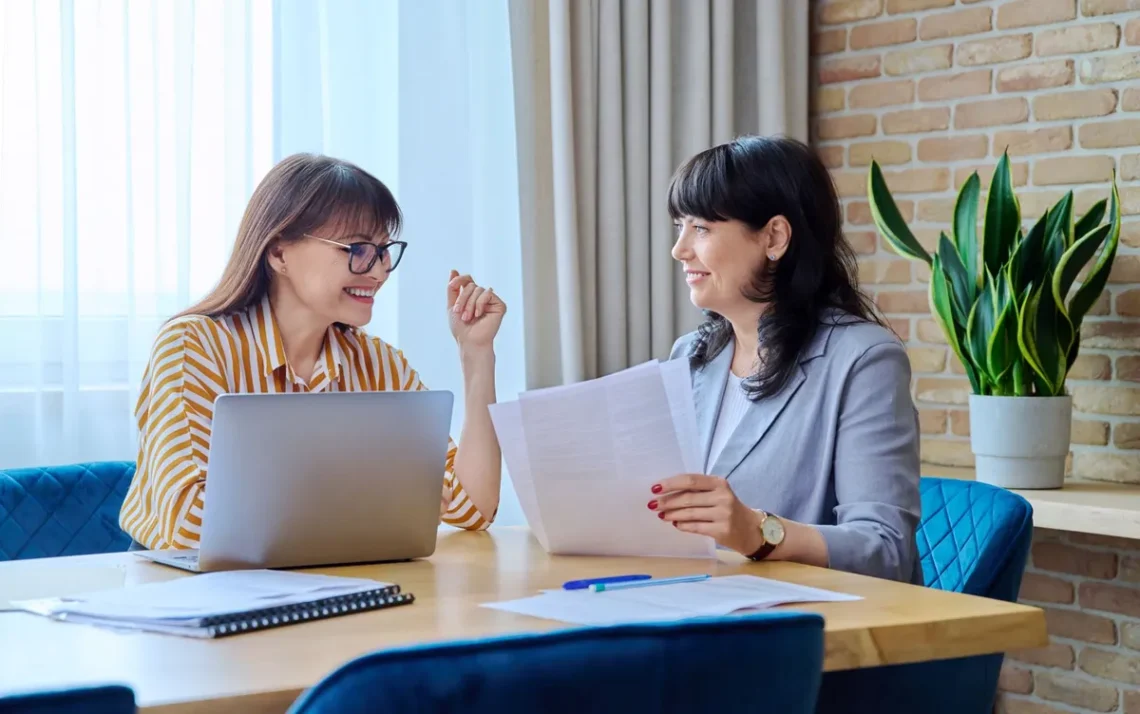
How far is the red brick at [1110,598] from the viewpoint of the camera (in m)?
3.01

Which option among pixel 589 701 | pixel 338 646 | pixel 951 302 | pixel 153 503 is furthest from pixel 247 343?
pixel 951 302

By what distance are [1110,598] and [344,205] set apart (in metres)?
2.08

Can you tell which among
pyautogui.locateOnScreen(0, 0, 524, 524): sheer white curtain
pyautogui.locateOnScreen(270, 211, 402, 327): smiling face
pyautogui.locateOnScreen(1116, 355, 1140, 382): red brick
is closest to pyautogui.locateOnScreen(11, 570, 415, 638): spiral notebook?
pyautogui.locateOnScreen(270, 211, 402, 327): smiling face

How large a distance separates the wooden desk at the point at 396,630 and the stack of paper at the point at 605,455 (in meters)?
0.03

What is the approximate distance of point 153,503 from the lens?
1.70m

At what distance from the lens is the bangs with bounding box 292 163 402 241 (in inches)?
78.6

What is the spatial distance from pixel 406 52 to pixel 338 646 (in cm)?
206

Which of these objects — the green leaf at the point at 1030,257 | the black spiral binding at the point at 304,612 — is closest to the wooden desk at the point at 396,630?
the black spiral binding at the point at 304,612

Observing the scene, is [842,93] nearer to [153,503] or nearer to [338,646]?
[153,503]

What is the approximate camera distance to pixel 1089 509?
2656mm

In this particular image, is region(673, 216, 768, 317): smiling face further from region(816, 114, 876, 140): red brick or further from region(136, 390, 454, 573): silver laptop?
region(816, 114, 876, 140): red brick

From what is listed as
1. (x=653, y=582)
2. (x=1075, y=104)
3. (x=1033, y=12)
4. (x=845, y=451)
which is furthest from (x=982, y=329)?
(x=653, y=582)

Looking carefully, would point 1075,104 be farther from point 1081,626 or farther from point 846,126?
point 1081,626

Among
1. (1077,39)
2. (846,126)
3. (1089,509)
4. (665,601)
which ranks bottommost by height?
(1089,509)
